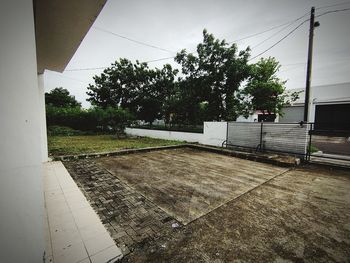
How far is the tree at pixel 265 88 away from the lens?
9.91 m

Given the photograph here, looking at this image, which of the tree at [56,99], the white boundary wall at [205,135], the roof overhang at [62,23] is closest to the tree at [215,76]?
the white boundary wall at [205,135]

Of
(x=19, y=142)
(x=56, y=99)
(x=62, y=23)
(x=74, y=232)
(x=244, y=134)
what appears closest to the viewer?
(x=19, y=142)

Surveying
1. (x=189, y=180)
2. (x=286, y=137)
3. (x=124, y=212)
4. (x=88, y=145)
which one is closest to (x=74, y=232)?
(x=124, y=212)

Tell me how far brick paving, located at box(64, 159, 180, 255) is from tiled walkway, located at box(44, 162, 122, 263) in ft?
0.44

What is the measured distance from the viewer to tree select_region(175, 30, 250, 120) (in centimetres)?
1079

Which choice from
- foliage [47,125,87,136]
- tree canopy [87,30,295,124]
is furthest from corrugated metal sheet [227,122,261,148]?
foliage [47,125,87,136]

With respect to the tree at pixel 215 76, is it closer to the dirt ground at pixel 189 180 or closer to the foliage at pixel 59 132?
the dirt ground at pixel 189 180

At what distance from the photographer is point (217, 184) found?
438cm

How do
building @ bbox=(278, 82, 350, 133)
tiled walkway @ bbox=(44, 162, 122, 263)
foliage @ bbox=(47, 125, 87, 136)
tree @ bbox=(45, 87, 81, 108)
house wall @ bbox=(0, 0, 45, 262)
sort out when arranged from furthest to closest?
1. tree @ bbox=(45, 87, 81, 108)
2. building @ bbox=(278, 82, 350, 133)
3. foliage @ bbox=(47, 125, 87, 136)
4. tiled walkway @ bbox=(44, 162, 122, 263)
5. house wall @ bbox=(0, 0, 45, 262)

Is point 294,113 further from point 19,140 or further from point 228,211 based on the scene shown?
point 19,140

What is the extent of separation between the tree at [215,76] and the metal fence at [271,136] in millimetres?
2566

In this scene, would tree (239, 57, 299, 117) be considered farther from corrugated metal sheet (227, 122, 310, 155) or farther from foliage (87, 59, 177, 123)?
foliage (87, 59, 177, 123)

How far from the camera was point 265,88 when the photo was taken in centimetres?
989

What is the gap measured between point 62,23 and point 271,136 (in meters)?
8.70
